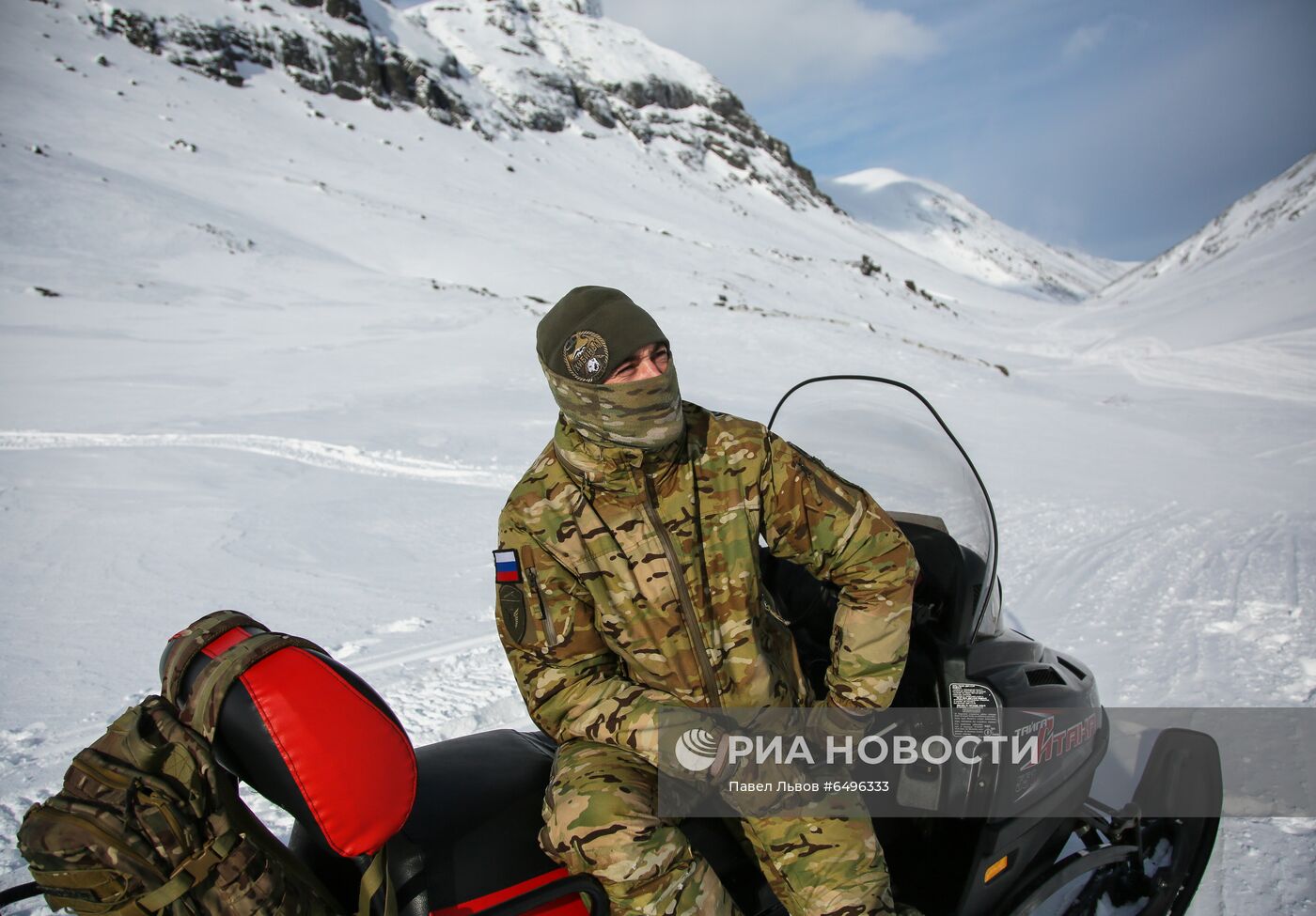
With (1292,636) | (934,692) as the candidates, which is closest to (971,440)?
(1292,636)

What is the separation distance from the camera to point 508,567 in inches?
75.1

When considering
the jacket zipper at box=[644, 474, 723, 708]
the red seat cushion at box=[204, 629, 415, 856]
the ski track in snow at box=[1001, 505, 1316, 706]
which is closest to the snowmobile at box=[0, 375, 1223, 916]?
the red seat cushion at box=[204, 629, 415, 856]

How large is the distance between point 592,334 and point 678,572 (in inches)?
24.6

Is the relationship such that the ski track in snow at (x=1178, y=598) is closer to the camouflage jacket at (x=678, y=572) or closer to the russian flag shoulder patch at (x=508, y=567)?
the camouflage jacket at (x=678, y=572)

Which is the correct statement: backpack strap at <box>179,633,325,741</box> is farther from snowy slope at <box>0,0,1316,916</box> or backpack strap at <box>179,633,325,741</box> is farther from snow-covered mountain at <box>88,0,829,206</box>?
snow-covered mountain at <box>88,0,829,206</box>

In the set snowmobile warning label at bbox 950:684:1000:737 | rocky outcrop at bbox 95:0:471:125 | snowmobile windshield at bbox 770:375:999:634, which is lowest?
snowmobile warning label at bbox 950:684:1000:737

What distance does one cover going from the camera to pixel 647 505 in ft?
6.25

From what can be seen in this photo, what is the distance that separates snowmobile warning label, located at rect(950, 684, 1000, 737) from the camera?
6.58ft

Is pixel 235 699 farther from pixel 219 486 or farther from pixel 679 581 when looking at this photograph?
pixel 219 486

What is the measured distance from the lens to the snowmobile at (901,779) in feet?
4.49

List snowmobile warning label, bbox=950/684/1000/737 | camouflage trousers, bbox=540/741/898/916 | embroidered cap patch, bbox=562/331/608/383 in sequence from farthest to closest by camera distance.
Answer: snowmobile warning label, bbox=950/684/1000/737 < embroidered cap patch, bbox=562/331/608/383 < camouflage trousers, bbox=540/741/898/916

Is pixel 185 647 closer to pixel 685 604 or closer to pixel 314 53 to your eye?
pixel 685 604

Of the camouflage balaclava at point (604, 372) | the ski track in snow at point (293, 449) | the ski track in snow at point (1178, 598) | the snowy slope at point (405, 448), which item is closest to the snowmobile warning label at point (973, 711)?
the camouflage balaclava at point (604, 372)

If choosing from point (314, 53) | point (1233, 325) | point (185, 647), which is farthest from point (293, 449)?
point (314, 53)
